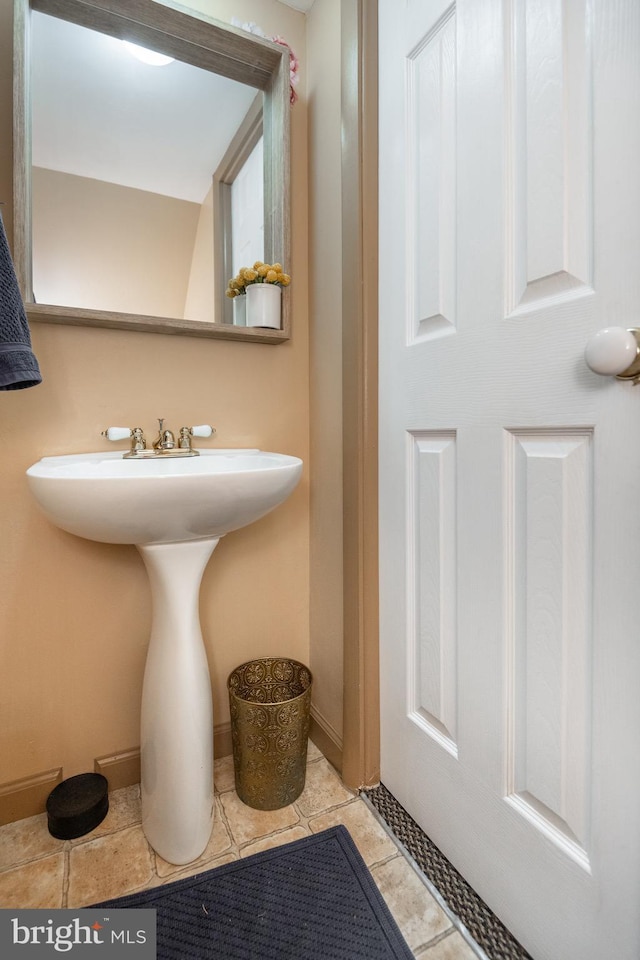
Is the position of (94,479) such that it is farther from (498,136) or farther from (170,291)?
(498,136)

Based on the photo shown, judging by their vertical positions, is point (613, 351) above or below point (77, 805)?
above

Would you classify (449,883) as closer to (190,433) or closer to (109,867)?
(109,867)

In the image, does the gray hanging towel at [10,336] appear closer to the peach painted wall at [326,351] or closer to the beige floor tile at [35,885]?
the peach painted wall at [326,351]

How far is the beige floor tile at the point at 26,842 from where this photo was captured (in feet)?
3.15

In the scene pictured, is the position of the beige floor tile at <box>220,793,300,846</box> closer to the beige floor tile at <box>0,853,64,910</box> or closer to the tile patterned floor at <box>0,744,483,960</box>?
the tile patterned floor at <box>0,744,483,960</box>

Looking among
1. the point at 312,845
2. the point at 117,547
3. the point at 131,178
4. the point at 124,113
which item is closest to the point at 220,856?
the point at 312,845

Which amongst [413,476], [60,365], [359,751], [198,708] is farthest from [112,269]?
[359,751]

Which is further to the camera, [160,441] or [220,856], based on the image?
[160,441]

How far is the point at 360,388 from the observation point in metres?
1.08

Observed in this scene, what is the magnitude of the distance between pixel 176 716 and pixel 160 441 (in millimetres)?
595

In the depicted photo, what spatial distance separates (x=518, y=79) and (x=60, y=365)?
39.6 inches

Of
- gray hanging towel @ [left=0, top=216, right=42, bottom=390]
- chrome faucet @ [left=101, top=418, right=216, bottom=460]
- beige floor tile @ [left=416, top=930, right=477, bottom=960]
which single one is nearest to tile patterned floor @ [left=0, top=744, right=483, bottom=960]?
beige floor tile @ [left=416, top=930, right=477, bottom=960]

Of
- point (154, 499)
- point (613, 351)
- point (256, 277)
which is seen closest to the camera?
point (613, 351)

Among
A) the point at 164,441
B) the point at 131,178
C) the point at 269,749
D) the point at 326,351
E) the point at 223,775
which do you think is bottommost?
the point at 223,775
